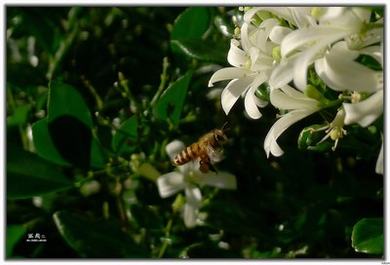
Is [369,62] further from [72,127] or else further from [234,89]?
[72,127]

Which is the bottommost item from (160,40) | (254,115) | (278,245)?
(278,245)

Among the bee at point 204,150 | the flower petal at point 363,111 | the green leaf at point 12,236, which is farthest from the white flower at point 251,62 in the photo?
the green leaf at point 12,236

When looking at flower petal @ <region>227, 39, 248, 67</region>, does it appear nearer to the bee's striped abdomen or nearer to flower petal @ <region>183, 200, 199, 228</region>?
the bee's striped abdomen

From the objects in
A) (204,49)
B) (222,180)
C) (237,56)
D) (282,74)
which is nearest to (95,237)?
(222,180)

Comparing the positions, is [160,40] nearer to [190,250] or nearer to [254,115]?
[190,250]

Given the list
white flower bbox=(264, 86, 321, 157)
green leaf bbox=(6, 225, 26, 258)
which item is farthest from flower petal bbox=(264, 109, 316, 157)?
green leaf bbox=(6, 225, 26, 258)

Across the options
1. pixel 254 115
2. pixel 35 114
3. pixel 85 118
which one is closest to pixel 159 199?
pixel 85 118

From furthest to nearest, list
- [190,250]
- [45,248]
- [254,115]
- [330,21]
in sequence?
[45,248] < [190,250] < [254,115] < [330,21]
